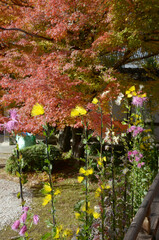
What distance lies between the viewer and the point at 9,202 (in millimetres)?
6203

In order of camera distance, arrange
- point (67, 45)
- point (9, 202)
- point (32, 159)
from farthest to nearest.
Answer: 1. point (32, 159)
2. point (67, 45)
3. point (9, 202)

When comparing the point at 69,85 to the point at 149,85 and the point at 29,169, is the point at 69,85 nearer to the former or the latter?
the point at 149,85

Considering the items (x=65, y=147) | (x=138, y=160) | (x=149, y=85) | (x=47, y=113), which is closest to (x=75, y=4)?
(x=47, y=113)

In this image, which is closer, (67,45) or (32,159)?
(67,45)

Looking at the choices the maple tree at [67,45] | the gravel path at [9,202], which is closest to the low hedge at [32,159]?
the gravel path at [9,202]

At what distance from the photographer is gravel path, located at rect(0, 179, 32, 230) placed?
5.25 meters

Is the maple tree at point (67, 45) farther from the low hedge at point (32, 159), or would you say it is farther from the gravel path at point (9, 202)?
the low hedge at point (32, 159)

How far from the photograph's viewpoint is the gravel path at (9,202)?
5254 mm

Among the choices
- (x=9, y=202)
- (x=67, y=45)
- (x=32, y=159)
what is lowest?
(x=9, y=202)

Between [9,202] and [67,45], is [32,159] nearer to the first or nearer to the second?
[9,202]

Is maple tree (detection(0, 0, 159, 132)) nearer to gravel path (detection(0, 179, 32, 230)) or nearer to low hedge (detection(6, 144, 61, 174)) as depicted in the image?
gravel path (detection(0, 179, 32, 230))

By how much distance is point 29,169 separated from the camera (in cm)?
845

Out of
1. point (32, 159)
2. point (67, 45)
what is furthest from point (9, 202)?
point (67, 45)

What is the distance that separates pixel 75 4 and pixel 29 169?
18.5 feet
